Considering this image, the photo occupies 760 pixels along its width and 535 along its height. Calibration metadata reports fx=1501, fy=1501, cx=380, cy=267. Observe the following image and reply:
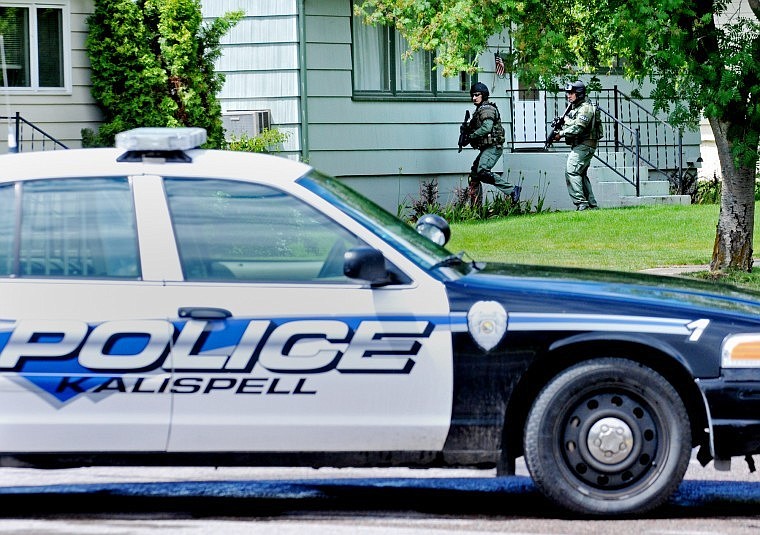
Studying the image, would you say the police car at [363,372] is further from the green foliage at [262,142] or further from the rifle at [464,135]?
the rifle at [464,135]

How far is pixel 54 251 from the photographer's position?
643cm

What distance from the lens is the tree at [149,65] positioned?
18516 millimetres

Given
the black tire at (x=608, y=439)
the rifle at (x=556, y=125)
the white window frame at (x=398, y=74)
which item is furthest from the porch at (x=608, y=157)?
the black tire at (x=608, y=439)

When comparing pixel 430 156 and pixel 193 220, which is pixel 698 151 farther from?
pixel 193 220

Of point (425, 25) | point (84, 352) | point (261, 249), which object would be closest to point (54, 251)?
point (84, 352)

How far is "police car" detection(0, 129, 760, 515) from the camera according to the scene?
20.5ft

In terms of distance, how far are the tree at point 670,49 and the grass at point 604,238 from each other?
42.0 inches

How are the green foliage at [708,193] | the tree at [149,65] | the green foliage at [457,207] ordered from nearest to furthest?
the tree at [149,65] → the green foliage at [457,207] → the green foliage at [708,193]

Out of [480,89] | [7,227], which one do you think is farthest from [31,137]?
[7,227]

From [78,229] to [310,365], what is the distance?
3.87 feet

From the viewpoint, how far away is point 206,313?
625 centimetres

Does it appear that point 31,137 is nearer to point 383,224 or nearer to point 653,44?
point 653,44

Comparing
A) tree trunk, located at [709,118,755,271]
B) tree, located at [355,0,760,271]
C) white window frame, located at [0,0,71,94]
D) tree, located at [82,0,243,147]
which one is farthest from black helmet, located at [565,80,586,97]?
white window frame, located at [0,0,71,94]

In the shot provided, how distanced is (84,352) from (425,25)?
10.7 m
